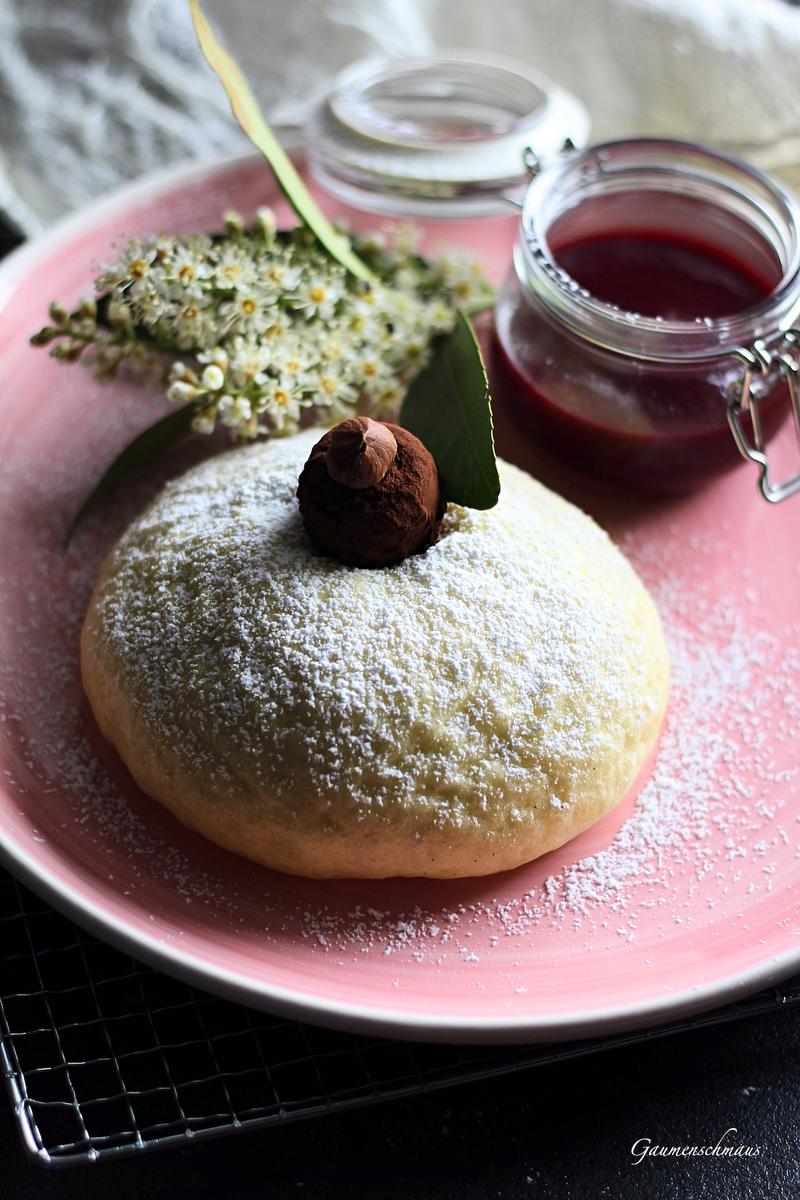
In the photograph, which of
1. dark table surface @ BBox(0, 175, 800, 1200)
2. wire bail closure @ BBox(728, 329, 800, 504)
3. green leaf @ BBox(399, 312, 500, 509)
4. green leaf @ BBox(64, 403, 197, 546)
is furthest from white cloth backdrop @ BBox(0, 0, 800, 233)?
dark table surface @ BBox(0, 175, 800, 1200)

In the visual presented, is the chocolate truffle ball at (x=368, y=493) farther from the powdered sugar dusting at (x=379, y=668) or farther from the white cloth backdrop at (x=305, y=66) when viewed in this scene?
the white cloth backdrop at (x=305, y=66)

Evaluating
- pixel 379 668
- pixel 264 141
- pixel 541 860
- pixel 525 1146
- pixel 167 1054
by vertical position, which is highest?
pixel 264 141

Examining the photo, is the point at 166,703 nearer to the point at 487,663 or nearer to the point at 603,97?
the point at 487,663

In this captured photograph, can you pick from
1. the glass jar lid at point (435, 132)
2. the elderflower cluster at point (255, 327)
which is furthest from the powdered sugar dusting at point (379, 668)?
the glass jar lid at point (435, 132)

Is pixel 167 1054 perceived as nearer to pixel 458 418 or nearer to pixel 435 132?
pixel 458 418

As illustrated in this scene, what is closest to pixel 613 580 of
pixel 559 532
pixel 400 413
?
pixel 559 532

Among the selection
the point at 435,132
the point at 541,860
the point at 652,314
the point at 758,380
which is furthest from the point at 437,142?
the point at 541,860
